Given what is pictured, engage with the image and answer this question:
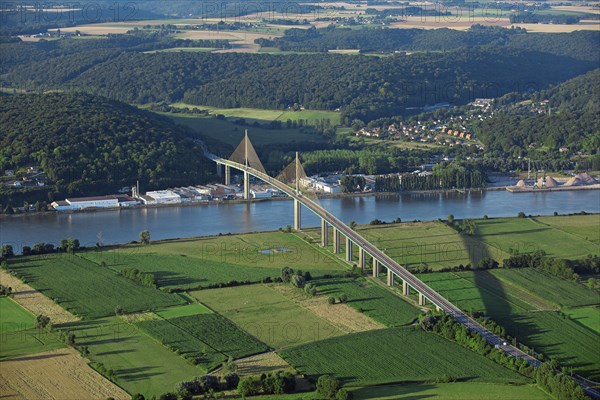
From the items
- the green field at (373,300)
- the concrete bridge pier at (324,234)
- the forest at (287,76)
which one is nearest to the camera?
the green field at (373,300)

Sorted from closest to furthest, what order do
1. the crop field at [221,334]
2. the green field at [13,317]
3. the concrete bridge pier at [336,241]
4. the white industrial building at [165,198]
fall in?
the crop field at [221,334] → the green field at [13,317] → the concrete bridge pier at [336,241] → the white industrial building at [165,198]

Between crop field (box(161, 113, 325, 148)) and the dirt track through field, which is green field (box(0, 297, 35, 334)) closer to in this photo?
the dirt track through field

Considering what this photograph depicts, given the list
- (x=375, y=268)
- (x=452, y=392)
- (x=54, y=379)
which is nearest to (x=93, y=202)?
(x=375, y=268)

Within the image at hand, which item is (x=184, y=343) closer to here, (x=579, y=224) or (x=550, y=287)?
(x=550, y=287)

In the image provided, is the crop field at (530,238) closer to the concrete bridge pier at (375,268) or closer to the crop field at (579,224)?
the crop field at (579,224)

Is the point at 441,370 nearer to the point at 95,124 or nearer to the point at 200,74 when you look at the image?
the point at 95,124

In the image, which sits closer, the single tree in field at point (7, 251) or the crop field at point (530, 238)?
the single tree in field at point (7, 251)

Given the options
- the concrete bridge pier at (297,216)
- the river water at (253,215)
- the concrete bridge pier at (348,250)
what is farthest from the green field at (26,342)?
the concrete bridge pier at (297,216)
